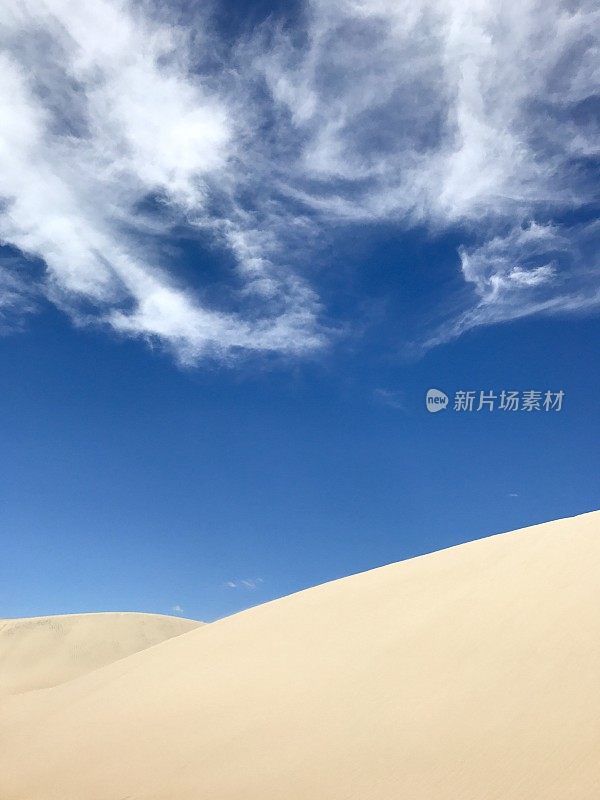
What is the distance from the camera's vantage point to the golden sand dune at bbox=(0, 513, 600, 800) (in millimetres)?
5555

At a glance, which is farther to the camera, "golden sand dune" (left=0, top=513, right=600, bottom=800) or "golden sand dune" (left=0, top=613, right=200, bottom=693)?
"golden sand dune" (left=0, top=613, right=200, bottom=693)

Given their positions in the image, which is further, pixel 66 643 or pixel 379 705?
pixel 66 643

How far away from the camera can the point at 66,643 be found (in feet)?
121

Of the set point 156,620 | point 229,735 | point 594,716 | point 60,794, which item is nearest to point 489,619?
point 594,716

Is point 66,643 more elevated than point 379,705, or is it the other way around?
point 66,643

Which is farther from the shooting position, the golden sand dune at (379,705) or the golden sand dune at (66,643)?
the golden sand dune at (66,643)

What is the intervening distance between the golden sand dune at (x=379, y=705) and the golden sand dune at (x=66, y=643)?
21.7 metres

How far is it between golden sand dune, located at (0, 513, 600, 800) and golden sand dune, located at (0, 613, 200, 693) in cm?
2167

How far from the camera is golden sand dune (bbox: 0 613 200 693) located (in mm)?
32188

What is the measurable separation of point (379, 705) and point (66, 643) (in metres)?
35.2

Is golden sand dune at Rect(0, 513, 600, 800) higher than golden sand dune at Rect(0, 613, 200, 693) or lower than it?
lower

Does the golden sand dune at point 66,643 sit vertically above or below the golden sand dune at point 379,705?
above

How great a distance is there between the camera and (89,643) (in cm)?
3744

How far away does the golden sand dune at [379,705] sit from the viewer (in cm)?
555
